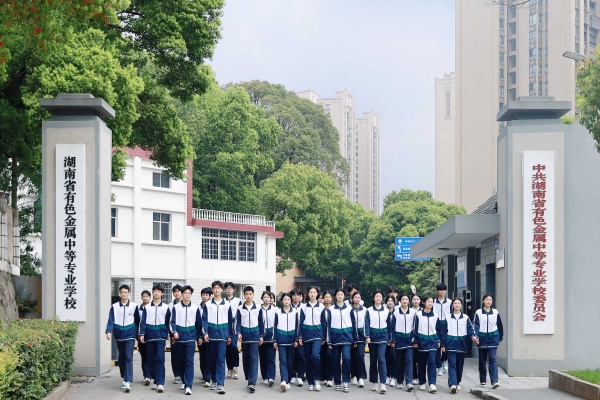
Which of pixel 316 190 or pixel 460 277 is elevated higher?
pixel 316 190

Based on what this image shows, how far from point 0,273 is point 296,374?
5.74 m

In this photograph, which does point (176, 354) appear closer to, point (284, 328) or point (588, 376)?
point (284, 328)

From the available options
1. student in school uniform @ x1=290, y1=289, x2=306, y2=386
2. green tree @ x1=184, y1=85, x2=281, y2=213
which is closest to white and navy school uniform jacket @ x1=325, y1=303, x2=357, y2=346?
student in school uniform @ x1=290, y1=289, x2=306, y2=386

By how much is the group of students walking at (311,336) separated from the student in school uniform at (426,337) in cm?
2

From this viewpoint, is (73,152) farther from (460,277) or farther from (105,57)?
(460,277)

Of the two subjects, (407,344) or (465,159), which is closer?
(407,344)

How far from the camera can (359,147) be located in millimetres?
121688

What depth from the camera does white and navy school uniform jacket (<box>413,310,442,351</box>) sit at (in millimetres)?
15688

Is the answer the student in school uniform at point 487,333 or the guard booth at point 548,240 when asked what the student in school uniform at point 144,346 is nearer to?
the student in school uniform at point 487,333

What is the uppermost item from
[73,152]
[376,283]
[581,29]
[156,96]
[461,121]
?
[581,29]

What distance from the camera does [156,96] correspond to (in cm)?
2323

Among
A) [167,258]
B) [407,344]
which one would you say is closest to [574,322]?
[407,344]

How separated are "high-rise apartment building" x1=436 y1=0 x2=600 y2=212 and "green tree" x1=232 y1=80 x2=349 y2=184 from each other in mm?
17564

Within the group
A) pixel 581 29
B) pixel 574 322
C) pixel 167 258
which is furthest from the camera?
pixel 581 29
